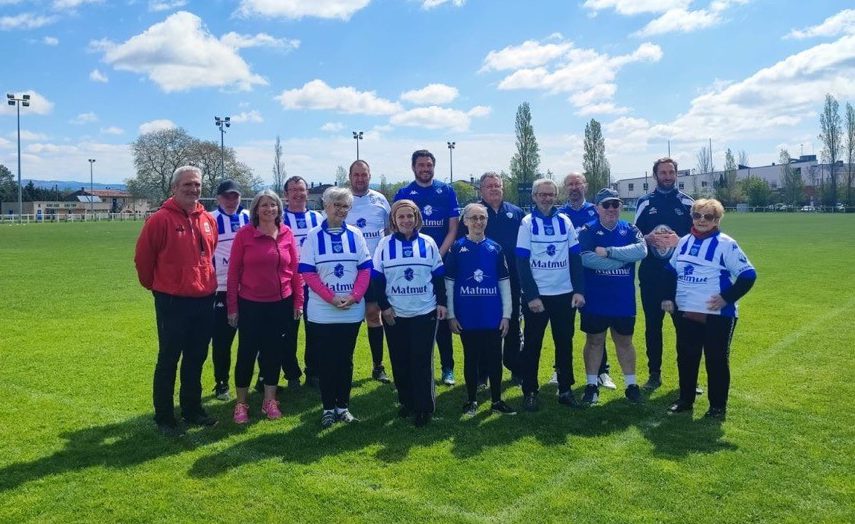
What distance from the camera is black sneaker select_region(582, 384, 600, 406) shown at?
5578 mm

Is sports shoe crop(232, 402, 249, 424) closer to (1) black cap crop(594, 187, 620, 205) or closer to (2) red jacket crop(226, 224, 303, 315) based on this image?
(2) red jacket crop(226, 224, 303, 315)

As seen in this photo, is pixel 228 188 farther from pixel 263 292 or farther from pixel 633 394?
pixel 633 394

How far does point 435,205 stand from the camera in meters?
6.21

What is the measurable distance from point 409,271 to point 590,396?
83.7 inches

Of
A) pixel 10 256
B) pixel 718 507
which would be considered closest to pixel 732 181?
pixel 10 256

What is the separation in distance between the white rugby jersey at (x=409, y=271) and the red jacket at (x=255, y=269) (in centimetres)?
83

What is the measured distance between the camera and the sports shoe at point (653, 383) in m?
6.11

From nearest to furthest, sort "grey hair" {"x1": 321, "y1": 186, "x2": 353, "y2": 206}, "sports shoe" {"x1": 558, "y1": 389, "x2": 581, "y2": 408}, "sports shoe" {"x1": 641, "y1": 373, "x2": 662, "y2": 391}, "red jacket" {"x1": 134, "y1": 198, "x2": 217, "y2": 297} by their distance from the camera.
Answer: "red jacket" {"x1": 134, "y1": 198, "x2": 217, "y2": 297}
"grey hair" {"x1": 321, "y1": 186, "x2": 353, "y2": 206}
"sports shoe" {"x1": 558, "y1": 389, "x2": 581, "y2": 408}
"sports shoe" {"x1": 641, "y1": 373, "x2": 662, "y2": 391}

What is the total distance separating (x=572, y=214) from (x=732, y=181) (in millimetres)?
94725

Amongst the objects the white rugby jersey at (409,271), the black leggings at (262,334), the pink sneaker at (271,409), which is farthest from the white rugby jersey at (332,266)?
the pink sneaker at (271,409)

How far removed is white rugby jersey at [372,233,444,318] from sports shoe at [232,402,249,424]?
5.16 ft

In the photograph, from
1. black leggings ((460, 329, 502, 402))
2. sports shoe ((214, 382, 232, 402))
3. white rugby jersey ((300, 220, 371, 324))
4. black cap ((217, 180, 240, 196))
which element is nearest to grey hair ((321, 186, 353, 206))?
white rugby jersey ((300, 220, 371, 324))

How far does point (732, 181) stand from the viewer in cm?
8931

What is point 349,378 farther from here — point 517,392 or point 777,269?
point 777,269
